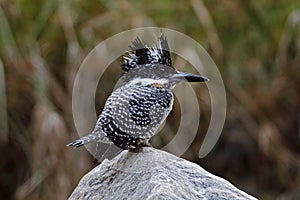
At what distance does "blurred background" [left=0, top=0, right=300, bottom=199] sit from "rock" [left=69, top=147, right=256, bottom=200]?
1.61m

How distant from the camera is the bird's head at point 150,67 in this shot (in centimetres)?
271

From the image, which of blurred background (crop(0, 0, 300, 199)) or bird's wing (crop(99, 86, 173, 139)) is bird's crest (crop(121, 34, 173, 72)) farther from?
blurred background (crop(0, 0, 300, 199))

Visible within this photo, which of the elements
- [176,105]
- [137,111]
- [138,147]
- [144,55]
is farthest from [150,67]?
[176,105]

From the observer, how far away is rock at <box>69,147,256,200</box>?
243 cm

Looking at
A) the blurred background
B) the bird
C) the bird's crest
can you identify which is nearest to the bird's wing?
the bird

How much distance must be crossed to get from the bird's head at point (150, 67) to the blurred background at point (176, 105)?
1627 mm

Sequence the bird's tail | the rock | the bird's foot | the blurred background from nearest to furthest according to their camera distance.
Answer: the rock, the bird's tail, the bird's foot, the blurred background

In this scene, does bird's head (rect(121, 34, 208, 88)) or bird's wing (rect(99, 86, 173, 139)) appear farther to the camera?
bird's head (rect(121, 34, 208, 88))

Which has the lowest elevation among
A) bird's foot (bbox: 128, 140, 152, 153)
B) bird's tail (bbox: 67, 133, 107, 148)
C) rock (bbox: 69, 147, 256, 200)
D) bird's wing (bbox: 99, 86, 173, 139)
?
rock (bbox: 69, 147, 256, 200)

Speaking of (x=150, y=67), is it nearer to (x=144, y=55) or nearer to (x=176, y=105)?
(x=144, y=55)

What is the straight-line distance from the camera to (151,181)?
2.46 metres

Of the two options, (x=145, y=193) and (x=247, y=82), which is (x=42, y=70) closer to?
(x=247, y=82)

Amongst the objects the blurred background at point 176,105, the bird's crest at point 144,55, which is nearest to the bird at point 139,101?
the bird's crest at point 144,55

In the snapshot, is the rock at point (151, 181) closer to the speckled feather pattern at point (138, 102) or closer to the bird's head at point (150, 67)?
the speckled feather pattern at point (138, 102)
